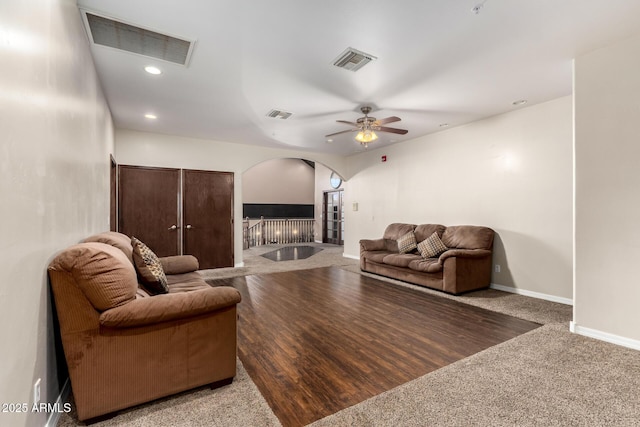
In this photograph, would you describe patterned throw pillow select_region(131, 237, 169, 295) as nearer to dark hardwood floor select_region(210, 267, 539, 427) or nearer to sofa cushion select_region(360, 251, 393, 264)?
dark hardwood floor select_region(210, 267, 539, 427)

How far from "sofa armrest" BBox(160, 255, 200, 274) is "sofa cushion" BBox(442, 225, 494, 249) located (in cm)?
408

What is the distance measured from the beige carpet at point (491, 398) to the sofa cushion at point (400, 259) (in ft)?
7.71

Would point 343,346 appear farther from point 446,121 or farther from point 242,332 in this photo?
point 446,121

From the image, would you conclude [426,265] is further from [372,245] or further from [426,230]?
[372,245]

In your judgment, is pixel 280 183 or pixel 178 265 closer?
pixel 178 265

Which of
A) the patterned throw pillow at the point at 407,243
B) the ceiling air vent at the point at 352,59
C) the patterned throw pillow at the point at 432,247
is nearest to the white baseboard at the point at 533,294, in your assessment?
the patterned throw pillow at the point at 432,247

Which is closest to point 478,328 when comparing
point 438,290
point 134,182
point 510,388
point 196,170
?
point 510,388

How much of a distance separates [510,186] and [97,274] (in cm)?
519

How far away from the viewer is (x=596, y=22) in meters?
2.43

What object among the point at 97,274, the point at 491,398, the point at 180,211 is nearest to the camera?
the point at 97,274

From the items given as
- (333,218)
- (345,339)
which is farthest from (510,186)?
(333,218)

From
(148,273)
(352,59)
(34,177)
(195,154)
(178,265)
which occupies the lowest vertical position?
(178,265)

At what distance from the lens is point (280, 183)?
12.3 m

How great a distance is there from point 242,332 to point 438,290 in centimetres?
305
